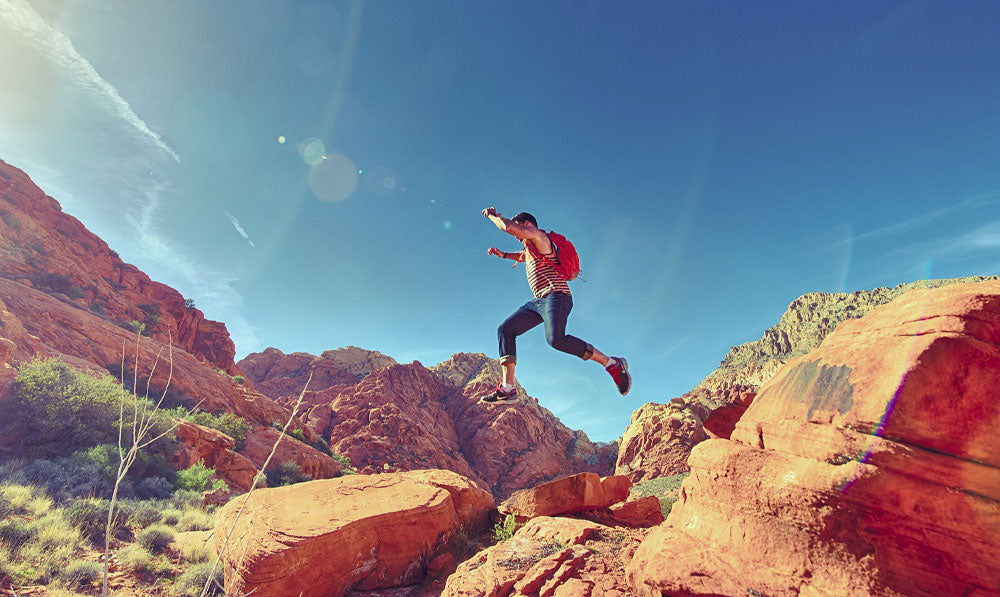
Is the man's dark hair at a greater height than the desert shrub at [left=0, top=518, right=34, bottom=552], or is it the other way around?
the man's dark hair

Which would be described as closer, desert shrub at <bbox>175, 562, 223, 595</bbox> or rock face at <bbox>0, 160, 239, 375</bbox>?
desert shrub at <bbox>175, 562, 223, 595</bbox>

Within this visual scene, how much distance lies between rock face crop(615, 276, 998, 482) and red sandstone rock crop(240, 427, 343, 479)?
1878 cm

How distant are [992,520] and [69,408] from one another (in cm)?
2280

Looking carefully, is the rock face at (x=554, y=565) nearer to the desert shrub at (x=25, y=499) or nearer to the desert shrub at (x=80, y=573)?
the desert shrub at (x=80, y=573)

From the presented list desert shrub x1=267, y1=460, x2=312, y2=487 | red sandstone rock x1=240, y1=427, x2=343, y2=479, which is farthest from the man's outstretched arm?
red sandstone rock x1=240, y1=427, x2=343, y2=479

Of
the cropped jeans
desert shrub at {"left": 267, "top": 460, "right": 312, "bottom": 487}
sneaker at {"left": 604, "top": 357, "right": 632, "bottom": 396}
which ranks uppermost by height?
the cropped jeans

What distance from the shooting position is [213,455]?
1923 cm

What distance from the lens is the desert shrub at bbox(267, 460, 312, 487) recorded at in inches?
822

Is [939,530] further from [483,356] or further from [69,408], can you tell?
[483,356]

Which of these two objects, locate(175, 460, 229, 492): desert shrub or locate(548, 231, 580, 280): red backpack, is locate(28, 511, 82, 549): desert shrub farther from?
locate(548, 231, 580, 280): red backpack

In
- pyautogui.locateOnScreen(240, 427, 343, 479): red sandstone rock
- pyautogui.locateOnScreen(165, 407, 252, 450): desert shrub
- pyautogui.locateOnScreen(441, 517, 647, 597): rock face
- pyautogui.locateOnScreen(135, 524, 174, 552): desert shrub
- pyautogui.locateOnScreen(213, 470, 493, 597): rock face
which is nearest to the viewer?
pyautogui.locateOnScreen(441, 517, 647, 597): rock face

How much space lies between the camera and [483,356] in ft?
278

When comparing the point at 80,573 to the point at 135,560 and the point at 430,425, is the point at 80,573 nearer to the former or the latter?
the point at 135,560

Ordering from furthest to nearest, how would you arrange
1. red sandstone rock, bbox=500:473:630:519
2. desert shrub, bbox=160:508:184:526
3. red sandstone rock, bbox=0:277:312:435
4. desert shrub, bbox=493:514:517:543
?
red sandstone rock, bbox=0:277:312:435
desert shrub, bbox=160:508:184:526
red sandstone rock, bbox=500:473:630:519
desert shrub, bbox=493:514:517:543
